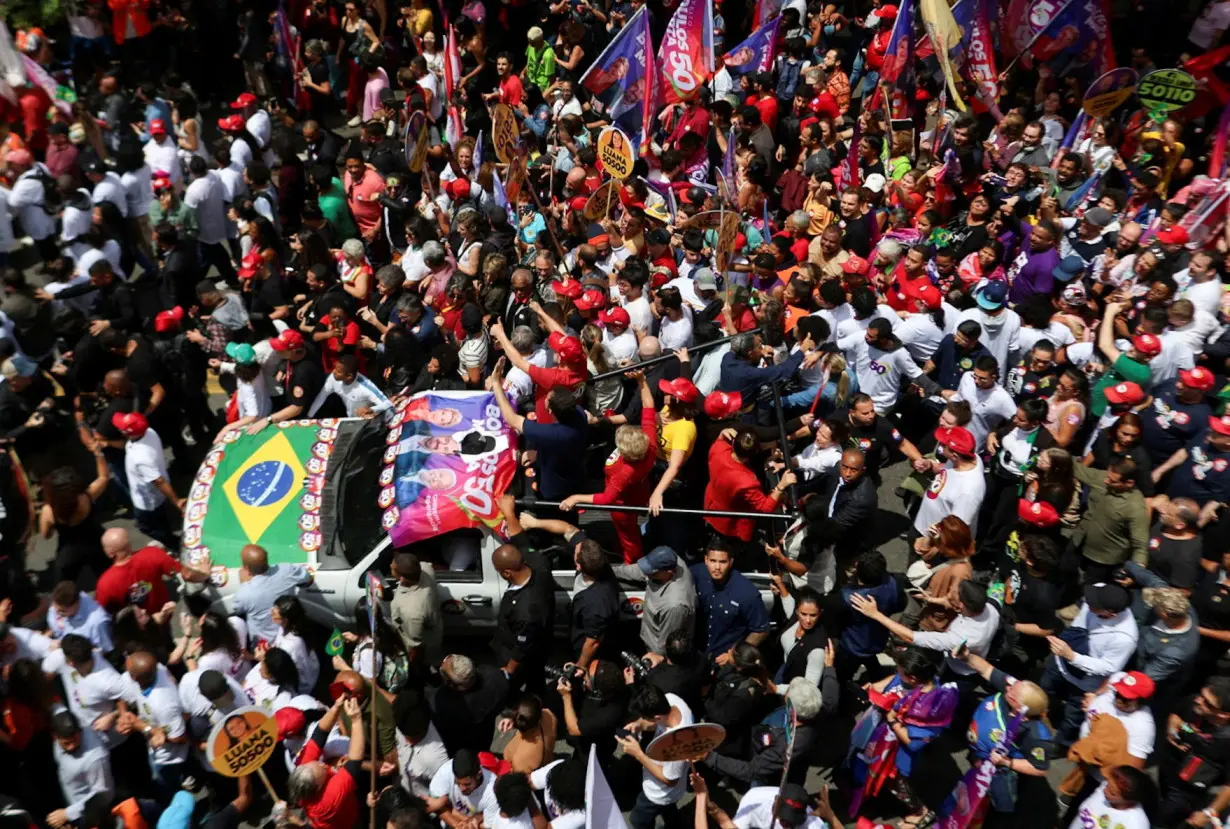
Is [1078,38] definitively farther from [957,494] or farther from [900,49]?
[957,494]

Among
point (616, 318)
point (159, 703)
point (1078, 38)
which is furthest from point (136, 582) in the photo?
point (1078, 38)

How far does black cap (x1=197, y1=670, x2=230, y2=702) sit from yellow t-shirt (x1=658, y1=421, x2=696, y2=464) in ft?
11.7

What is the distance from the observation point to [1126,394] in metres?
8.67

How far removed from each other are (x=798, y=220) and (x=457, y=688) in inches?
250

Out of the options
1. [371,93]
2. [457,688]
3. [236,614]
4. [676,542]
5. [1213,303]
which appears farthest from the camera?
[371,93]

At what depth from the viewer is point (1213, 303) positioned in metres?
9.55

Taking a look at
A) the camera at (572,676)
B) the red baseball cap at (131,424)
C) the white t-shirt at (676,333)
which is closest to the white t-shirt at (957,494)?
the white t-shirt at (676,333)

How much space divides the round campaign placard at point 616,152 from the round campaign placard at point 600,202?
145 millimetres

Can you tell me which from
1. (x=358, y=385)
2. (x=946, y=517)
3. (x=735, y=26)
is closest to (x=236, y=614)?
(x=358, y=385)

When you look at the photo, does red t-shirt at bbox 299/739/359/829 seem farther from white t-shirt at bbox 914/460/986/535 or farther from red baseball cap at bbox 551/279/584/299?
red baseball cap at bbox 551/279/584/299

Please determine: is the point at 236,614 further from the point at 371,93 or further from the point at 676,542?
the point at 371,93

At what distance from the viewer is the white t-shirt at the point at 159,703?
6754 mm

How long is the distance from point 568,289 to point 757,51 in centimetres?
510

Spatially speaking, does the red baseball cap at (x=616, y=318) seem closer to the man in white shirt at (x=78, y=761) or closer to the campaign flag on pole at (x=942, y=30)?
the man in white shirt at (x=78, y=761)
